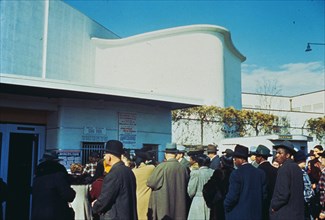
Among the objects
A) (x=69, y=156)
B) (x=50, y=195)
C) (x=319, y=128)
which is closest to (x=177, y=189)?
(x=50, y=195)

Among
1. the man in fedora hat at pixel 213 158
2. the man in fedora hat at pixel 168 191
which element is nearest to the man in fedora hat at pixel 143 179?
the man in fedora hat at pixel 168 191

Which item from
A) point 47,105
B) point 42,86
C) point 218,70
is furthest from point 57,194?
point 218,70

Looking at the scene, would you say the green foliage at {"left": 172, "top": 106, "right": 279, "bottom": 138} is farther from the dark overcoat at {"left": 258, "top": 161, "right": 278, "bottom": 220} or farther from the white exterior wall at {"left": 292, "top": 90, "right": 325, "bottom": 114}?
the white exterior wall at {"left": 292, "top": 90, "right": 325, "bottom": 114}

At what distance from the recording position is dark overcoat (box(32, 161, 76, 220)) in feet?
18.9

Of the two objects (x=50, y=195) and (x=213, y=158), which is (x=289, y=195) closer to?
(x=50, y=195)

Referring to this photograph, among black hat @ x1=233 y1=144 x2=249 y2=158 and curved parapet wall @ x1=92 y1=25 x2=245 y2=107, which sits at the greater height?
curved parapet wall @ x1=92 y1=25 x2=245 y2=107

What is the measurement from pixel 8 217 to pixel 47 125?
10.1ft

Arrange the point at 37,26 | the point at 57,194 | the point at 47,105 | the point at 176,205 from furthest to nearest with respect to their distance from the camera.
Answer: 1. the point at 37,26
2. the point at 47,105
3. the point at 176,205
4. the point at 57,194

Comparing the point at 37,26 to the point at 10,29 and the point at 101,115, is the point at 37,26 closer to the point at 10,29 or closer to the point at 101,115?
the point at 10,29

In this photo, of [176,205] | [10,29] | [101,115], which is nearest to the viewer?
[176,205]

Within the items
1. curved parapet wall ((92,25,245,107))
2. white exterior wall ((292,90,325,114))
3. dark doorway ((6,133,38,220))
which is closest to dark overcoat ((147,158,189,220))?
dark doorway ((6,133,38,220))

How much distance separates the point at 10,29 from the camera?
2048 centimetres

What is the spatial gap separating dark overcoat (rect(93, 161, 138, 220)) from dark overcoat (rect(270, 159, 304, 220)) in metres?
2.46

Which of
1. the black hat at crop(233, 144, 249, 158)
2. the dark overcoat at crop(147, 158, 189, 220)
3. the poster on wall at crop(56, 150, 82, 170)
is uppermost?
→ the black hat at crop(233, 144, 249, 158)
